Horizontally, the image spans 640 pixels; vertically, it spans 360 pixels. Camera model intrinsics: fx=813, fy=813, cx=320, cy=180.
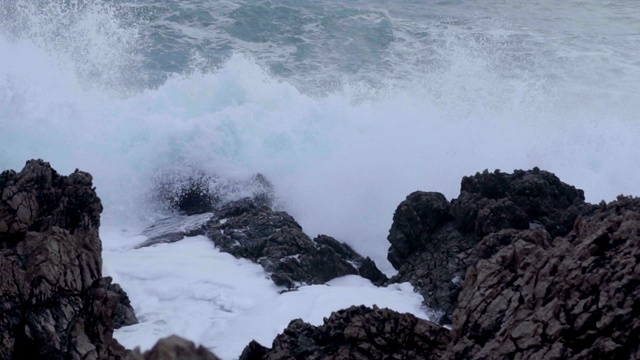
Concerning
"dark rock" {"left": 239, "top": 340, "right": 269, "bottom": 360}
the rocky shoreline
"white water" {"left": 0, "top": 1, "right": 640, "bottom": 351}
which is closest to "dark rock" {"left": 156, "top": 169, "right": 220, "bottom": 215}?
"white water" {"left": 0, "top": 1, "right": 640, "bottom": 351}

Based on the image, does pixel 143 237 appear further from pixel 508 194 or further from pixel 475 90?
pixel 475 90

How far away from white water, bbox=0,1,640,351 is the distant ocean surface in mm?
60

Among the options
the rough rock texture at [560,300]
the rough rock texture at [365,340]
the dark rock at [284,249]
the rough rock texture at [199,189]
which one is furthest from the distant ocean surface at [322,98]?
the rough rock texture at [560,300]

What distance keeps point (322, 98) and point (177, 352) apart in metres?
25.0

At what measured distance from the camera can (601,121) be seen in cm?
2695

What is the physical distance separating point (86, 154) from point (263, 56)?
11781 millimetres

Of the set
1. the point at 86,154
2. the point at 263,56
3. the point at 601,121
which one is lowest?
the point at 86,154

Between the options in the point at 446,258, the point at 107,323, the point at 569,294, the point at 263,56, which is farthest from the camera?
the point at 263,56

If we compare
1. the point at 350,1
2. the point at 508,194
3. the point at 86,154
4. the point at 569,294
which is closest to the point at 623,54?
the point at 350,1

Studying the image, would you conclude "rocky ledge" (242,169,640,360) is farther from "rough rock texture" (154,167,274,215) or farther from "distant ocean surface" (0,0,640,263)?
"distant ocean surface" (0,0,640,263)

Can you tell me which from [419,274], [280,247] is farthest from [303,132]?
[419,274]

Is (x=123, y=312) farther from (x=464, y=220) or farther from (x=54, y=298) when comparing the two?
(x=464, y=220)

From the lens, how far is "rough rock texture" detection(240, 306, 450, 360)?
10.3 metres

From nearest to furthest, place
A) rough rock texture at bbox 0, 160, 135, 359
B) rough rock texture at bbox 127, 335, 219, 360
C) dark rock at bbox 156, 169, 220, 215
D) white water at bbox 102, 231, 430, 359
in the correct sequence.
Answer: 1. rough rock texture at bbox 127, 335, 219, 360
2. rough rock texture at bbox 0, 160, 135, 359
3. white water at bbox 102, 231, 430, 359
4. dark rock at bbox 156, 169, 220, 215
